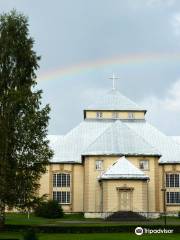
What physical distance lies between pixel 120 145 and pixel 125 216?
491 inches

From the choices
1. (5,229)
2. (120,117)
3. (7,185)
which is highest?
(120,117)

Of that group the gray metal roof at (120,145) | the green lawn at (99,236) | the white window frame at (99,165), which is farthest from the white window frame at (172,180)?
the green lawn at (99,236)

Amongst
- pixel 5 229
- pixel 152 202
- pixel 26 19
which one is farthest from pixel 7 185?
pixel 152 202

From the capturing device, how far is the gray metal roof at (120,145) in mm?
66062

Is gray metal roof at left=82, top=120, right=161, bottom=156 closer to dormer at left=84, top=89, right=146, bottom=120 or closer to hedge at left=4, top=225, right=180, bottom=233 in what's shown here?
dormer at left=84, top=89, right=146, bottom=120

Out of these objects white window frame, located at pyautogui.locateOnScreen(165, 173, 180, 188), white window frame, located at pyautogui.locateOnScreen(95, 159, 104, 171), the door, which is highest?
white window frame, located at pyautogui.locateOnScreen(95, 159, 104, 171)

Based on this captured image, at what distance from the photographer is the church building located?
60.4 metres

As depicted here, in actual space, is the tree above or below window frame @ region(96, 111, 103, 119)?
below

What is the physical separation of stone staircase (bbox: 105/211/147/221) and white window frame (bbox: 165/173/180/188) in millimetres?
14650

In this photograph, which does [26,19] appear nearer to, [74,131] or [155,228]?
[155,228]

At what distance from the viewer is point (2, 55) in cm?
4603

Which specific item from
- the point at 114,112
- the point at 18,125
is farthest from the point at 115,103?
the point at 18,125

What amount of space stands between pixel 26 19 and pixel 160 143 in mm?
32305

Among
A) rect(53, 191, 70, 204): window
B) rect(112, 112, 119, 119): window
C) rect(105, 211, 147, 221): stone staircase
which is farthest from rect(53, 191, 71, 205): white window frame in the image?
rect(105, 211, 147, 221): stone staircase
